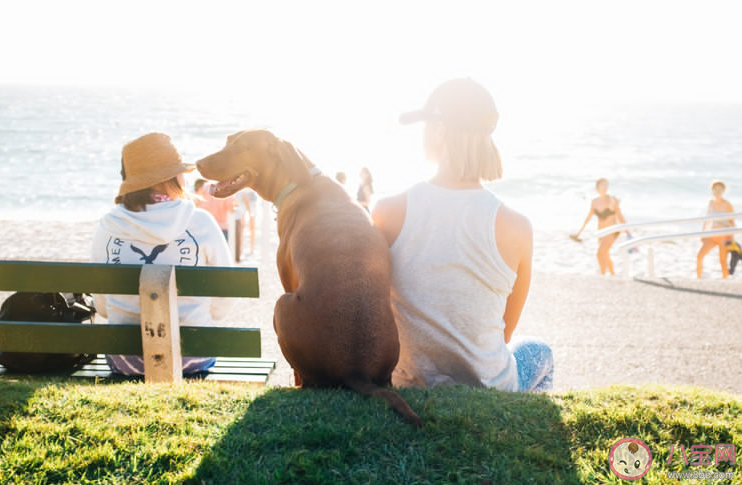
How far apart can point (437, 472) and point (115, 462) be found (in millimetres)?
1176

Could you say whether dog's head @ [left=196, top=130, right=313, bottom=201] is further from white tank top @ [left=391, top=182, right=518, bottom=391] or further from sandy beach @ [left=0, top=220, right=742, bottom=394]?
sandy beach @ [left=0, top=220, right=742, bottom=394]

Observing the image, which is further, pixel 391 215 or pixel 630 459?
pixel 391 215

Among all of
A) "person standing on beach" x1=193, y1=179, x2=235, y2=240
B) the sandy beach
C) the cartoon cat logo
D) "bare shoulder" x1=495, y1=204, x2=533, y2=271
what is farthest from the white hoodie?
"person standing on beach" x1=193, y1=179, x2=235, y2=240

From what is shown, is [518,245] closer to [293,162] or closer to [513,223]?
[513,223]

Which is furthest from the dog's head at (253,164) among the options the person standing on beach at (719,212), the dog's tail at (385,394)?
the person standing on beach at (719,212)

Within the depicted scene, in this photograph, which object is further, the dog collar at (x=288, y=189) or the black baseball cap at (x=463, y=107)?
the dog collar at (x=288, y=189)

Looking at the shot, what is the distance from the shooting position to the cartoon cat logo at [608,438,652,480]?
222 centimetres

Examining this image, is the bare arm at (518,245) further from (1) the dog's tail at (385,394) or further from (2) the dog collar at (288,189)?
(2) the dog collar at (288,189)

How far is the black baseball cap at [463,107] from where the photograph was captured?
2.93 metres

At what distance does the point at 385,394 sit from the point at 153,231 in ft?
5.53

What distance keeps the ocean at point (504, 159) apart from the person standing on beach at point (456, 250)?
27cm

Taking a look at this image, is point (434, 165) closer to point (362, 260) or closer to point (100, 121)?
point (362, 260)

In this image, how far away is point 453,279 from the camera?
112 inches

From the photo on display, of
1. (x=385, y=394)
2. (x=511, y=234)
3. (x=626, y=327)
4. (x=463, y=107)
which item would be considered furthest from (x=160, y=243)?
(x=626, y=327)
